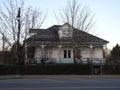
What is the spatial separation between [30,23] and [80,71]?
9882 mm

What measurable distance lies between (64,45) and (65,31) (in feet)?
7.67

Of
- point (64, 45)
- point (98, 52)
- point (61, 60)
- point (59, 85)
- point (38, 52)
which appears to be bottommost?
point (59, 85)

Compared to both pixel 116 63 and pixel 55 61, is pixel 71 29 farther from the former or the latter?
pixel 116 63

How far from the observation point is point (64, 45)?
167 ft

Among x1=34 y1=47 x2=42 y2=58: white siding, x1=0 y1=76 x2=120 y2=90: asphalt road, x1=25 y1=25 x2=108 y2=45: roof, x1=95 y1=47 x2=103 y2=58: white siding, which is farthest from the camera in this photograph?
x1=95 y1=47 x2=103 y2=58: white siding

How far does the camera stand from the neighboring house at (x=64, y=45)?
160ft

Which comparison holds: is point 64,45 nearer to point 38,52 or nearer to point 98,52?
point 38,52

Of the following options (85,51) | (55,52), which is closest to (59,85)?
(55,52)

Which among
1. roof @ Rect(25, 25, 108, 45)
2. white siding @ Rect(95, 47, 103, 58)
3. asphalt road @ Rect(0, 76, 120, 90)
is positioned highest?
roof @ Rect(25, 25, 108, 45)

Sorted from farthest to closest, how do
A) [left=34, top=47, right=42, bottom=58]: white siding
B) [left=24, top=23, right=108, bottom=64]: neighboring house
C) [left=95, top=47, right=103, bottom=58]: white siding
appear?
[left=95, top=47, right=103, bottom=58]: white siding
[left=34, top=47, right=42, bottom=58]: white siding
[left=24, top=23, right=108, bottom=64]: neighboring house

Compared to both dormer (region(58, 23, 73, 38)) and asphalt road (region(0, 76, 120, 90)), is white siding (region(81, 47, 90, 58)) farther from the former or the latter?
asphalt road (region(0, 76, 120, 90))

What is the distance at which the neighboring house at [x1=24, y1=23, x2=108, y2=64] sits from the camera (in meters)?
48.7

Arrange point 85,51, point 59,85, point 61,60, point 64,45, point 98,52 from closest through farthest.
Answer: point 59,85, point 61,60, point 64,45, point 85,51, point 98,52

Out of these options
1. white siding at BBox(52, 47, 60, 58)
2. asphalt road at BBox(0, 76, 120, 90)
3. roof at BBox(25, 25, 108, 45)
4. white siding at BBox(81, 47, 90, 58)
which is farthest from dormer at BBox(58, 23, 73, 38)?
asphalt road at BBox(0, 76, 120, 90)
